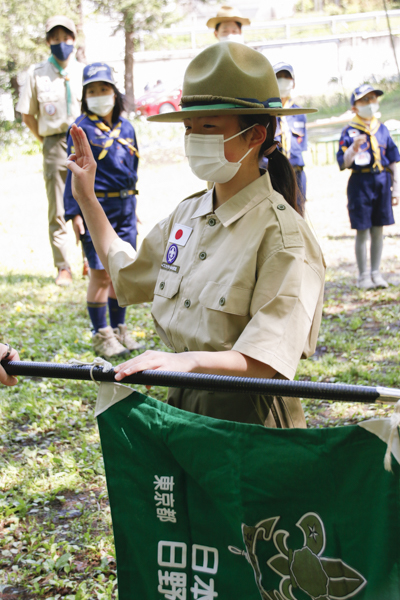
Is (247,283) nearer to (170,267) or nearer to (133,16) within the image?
(170,267)

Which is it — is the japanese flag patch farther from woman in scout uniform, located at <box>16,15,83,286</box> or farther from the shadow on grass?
the shadow on grass

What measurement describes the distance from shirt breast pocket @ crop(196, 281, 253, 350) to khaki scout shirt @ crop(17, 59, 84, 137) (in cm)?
578

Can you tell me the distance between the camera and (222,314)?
180cm

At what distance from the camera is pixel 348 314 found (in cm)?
619

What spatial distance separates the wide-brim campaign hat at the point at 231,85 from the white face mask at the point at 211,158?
0.25ft

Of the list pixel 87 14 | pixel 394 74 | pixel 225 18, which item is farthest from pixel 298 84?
pixel 225 18

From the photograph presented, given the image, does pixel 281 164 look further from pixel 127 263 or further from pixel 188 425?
pixel 188 425

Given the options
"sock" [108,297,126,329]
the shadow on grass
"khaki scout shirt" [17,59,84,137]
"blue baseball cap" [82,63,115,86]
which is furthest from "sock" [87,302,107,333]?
"khaki scout shirt" [17,59,84,137]

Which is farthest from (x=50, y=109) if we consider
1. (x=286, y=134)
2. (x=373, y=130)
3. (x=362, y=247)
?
(x=362, y=247)

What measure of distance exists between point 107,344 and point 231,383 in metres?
3.73

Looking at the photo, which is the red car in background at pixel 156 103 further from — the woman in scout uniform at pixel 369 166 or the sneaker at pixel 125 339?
the sneaker at pixel 125 339

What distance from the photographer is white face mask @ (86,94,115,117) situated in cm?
505

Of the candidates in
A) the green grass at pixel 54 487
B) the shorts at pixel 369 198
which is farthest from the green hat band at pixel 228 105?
the shorts at pixel 369 198

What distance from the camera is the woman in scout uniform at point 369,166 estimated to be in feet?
21.6
